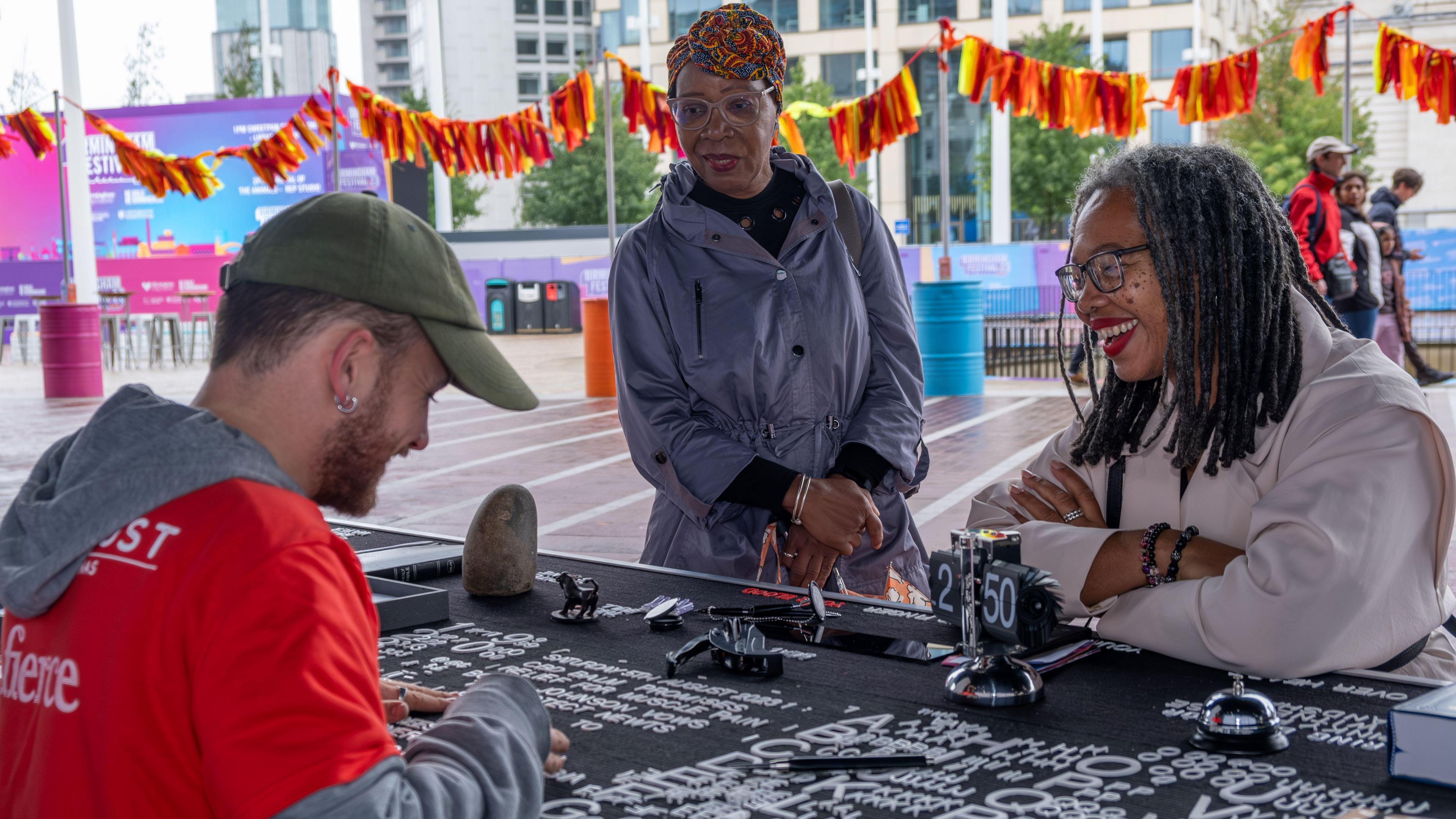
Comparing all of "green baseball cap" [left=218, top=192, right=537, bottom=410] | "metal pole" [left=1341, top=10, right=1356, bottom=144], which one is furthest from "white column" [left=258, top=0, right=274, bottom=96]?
"green baseball cap" [left=218, top=192, right=537, bottom=410]

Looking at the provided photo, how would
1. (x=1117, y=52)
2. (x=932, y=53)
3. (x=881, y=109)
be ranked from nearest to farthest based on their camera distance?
(x=881, y=109) < (x=1117, y=52) < (x=932, y=53)

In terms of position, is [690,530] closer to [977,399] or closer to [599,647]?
[599,647]

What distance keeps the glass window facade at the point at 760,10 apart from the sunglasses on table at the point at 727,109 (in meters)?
47.3

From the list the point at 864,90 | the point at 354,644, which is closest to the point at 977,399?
the point at 354,644

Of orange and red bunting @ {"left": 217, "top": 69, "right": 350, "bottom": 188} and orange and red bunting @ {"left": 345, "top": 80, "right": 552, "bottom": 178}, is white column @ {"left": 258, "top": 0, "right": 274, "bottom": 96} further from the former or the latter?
orange and red bunting @ {"left": 345, "top": 80, "right": 552, "bottom": 178}

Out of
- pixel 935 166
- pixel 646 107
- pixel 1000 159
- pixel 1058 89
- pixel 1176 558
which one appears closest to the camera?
pixel 1176 558

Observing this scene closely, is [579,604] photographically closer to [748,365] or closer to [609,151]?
[748,365]

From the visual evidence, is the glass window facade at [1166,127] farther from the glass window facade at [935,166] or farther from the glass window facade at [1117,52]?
the glass window facade at [935,166]

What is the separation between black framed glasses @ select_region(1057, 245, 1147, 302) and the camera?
217 centimetres

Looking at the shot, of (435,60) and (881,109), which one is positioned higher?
(435,60)

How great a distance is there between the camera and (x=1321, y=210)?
984 centimetres

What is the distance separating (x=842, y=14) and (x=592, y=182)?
40.0 ft

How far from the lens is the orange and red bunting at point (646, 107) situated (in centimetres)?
1114

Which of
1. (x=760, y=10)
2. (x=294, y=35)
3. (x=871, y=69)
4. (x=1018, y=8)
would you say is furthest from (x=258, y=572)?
(x=294, y=35)
